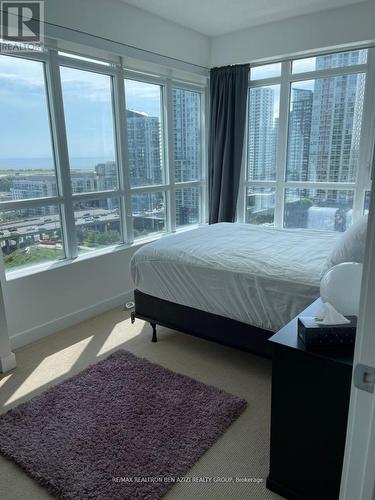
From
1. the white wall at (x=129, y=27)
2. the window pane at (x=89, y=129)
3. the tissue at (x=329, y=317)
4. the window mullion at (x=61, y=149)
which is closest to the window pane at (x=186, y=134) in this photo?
the white wall at (x=129, y=27)

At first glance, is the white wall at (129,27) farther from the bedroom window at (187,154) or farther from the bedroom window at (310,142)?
the bedroom window at (310,142)

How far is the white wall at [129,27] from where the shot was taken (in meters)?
2.81

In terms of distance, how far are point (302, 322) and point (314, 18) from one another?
341 cm

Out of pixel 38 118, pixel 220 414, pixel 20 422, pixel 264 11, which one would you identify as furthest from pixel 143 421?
pixel 264 11

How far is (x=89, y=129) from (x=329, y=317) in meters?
2.79

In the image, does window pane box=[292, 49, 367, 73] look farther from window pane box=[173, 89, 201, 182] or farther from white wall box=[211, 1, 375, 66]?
window pane box=[173, 89, 201, 182]

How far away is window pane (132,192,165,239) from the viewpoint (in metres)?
3.88

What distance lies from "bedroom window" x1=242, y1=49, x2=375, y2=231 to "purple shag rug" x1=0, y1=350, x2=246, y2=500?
2.60 meters

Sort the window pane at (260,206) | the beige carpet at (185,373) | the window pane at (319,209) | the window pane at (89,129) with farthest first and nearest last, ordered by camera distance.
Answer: the window pane at (260,206)
the window pane at (319,209)
the window pane at (89,129)
the beige carpet at (185,373)

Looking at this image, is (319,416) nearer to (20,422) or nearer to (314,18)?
(20,422)

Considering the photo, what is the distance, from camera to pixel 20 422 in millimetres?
1980

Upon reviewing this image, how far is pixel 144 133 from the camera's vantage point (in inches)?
152

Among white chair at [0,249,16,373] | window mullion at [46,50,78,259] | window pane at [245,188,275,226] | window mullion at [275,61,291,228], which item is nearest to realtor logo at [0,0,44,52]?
window mullion at [46,50,78,259]

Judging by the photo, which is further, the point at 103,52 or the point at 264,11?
the point at 264,11
